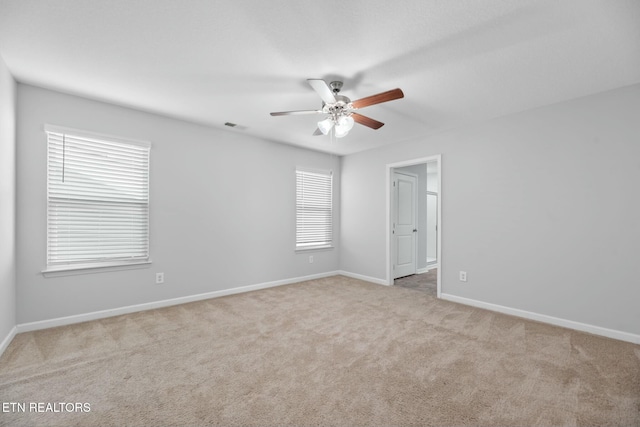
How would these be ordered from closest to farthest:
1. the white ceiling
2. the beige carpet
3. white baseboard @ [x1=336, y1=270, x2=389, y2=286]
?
the beige carpet → the white ceiling → white baseboard @ [x1=336, y1=270, x2=389, y2=286]

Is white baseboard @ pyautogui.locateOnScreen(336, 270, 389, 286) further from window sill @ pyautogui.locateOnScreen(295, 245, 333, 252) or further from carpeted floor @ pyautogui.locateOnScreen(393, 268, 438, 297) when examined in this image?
window sill @ pyautogui.locateOnScreen(295, 245, 333, 252)

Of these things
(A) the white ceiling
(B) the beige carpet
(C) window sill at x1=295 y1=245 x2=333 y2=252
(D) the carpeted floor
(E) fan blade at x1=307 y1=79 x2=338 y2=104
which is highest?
(A) the white ceiling

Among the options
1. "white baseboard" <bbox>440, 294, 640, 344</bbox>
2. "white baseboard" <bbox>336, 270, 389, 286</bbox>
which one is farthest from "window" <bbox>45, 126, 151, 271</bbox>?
"white baseboard" <bbox>440, 294, 640, 344</bbox>

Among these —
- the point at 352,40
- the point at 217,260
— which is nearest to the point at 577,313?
the point at 352,40

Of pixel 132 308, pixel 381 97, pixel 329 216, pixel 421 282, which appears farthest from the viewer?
pixel 329 216

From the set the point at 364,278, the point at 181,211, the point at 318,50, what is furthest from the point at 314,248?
the point at 318,50

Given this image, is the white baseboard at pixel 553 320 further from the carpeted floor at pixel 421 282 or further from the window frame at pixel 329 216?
the window frame at pixel 329 216

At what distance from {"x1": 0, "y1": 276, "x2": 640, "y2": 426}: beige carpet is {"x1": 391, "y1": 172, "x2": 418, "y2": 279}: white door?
205 centimetres

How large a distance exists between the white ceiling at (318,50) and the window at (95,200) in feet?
1.90

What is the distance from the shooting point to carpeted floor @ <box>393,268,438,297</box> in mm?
4711

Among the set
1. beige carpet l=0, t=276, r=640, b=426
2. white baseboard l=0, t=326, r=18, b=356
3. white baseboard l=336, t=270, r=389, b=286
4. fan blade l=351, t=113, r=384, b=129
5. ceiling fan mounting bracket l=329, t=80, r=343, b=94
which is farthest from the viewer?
white baseboard l=336, t=270, r=389, b=286

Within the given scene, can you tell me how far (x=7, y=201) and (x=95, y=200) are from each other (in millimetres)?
708

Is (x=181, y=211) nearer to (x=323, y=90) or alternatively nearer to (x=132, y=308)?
(x=132, y=308)

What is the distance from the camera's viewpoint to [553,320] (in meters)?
3.14
